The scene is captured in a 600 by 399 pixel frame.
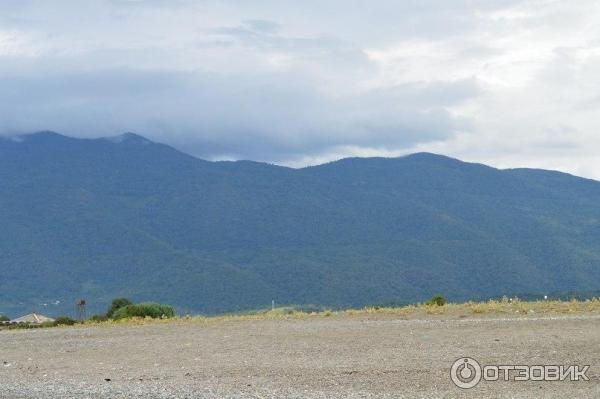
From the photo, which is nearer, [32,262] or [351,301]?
[351,301]

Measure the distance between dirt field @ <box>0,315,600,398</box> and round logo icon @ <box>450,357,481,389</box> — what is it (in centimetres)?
15

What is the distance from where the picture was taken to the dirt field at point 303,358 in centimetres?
1530

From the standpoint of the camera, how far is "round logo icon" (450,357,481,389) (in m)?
15.1

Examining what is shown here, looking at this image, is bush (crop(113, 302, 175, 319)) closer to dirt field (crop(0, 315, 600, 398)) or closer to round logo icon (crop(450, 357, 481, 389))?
dirt field (crop(0, 315, 600, 398))

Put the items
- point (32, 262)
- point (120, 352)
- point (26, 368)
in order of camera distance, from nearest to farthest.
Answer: point (26, 368), point (120, 352), point (32, 262)

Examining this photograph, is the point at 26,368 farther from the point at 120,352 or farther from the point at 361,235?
the point at 361,235

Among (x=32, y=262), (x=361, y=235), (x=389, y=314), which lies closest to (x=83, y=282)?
(x=32, y=262)

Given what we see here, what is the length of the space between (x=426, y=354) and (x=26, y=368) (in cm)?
787

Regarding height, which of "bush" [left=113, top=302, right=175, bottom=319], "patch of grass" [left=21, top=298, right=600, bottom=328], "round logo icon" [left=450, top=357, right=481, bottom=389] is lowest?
"round logo icon" [left=450, top=357, right=481, bottom=389]

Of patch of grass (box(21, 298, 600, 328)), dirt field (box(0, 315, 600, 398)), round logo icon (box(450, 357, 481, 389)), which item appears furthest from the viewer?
patch of grass (box(21, 298, 600, 328))

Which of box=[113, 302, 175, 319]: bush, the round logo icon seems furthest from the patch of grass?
box=[113, 302, 175, 319]: bush

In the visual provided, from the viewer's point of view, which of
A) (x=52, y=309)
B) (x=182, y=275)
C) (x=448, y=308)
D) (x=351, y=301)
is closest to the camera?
(x=448, y=308)

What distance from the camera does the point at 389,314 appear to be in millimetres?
26219

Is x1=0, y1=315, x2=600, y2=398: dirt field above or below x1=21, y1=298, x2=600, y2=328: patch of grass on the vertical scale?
below
